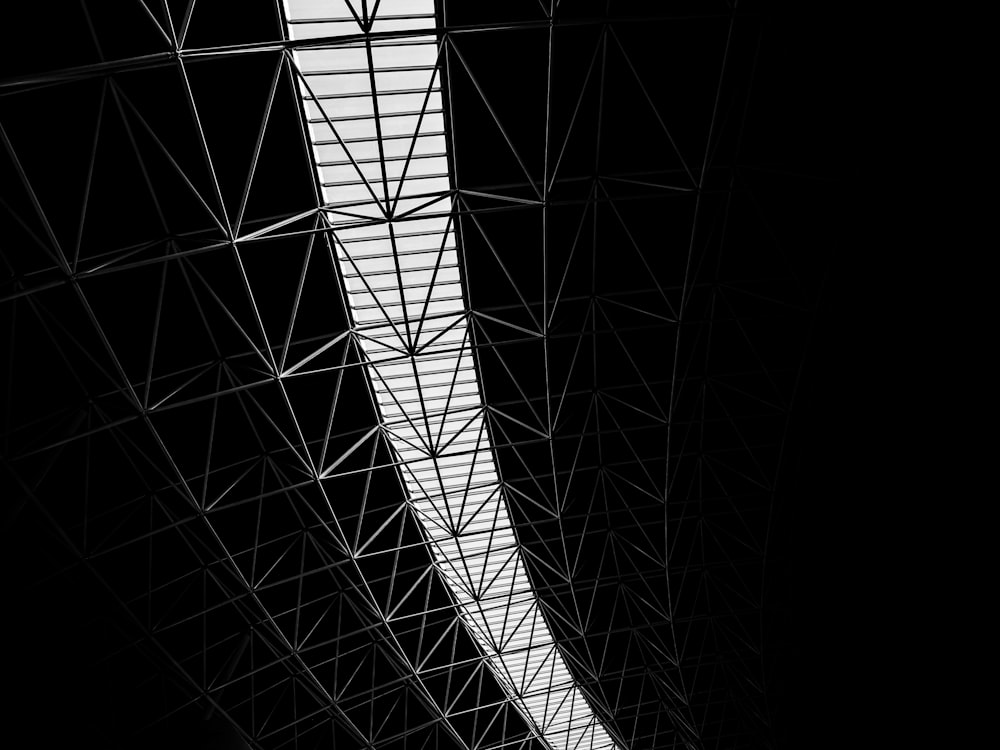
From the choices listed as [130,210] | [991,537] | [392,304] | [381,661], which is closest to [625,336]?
[392,304]

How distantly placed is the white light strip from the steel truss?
11cm

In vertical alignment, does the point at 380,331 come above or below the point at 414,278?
below

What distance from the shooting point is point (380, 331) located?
20547 mm

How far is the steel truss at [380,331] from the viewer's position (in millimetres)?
14836

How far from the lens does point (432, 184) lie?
1736 centimetres

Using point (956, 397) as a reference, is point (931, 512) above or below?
below

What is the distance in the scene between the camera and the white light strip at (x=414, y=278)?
14.8m

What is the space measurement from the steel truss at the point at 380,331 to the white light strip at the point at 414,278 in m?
0.11

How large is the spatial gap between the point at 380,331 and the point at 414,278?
2141mm

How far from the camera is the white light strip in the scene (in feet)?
48.4

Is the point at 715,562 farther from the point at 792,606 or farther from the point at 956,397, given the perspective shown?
the point at 956,397

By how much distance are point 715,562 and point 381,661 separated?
1524 cm

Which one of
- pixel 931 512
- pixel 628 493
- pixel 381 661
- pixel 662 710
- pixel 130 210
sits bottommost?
pixel 662 710

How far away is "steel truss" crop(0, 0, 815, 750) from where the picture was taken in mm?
14836
